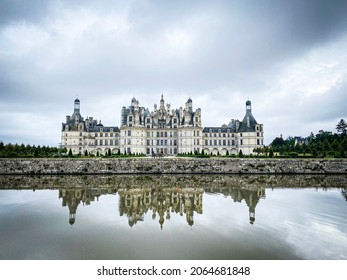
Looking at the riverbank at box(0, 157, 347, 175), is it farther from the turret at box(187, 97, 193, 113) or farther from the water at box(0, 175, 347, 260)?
the turret at box(187, 97, 193, 113)

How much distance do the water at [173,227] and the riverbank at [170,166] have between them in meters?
15.4

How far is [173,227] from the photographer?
852cm

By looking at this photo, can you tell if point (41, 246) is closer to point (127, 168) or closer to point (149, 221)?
point (149, 221)

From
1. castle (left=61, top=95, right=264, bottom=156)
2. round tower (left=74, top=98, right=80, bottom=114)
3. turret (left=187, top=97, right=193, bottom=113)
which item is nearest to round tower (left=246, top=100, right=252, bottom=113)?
castle (left=61, top=95, right=264, bottom=156)

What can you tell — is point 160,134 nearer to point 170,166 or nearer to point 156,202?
point 170,166

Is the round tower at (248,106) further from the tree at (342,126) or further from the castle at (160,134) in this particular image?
the tree at (342,126)

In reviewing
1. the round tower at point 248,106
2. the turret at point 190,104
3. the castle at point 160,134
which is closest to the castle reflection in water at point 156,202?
the castle at point 160,134

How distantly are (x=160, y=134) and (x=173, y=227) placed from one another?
4204cm

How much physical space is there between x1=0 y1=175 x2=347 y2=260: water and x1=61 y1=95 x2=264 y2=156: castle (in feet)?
112

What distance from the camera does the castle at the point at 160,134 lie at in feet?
158

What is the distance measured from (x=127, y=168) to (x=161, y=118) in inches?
910

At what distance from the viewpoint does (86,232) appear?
318 inches

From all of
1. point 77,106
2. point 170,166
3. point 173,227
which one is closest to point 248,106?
point 170,166

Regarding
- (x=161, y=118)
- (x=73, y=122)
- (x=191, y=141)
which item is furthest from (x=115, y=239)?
(x=73, y=122)
